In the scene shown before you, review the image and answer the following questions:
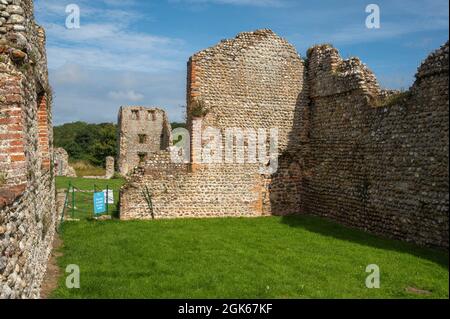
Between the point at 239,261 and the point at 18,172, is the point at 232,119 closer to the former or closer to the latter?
the point at 239,261

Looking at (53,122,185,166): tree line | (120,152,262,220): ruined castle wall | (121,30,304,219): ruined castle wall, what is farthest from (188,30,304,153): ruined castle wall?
(53,122,185,166): tree line

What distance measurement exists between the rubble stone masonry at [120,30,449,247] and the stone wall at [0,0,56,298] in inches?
258

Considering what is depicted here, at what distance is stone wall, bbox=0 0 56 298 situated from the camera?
17.2ft

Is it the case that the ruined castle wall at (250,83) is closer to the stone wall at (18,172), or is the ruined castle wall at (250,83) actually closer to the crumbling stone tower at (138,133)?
the stone wall at (18,172)

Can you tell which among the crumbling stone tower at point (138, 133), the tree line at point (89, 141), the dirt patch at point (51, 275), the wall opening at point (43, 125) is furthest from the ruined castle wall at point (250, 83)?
the tree line at point (89, 141)

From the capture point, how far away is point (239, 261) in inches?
357

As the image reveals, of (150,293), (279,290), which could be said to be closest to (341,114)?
(279,290)

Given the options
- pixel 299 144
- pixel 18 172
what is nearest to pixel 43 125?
pixel 18 172

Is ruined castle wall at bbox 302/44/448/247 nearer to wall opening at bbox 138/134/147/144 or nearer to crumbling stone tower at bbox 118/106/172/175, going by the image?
crumbling stone tower at bbox 118/106/172/175

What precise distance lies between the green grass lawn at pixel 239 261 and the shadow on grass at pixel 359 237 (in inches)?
1.0

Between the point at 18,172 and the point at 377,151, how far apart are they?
30.1 ft

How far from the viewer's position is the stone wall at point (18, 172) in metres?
5.24
